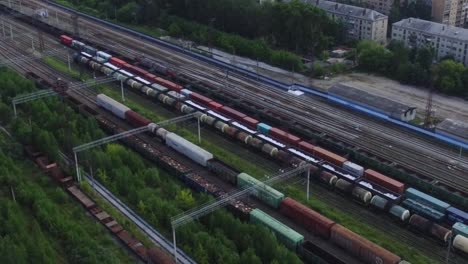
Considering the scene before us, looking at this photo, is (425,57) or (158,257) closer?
(158,257)

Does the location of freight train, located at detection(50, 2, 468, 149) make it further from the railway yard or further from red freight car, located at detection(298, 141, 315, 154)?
red freight car, located at detection(298, 141, 315, 154)

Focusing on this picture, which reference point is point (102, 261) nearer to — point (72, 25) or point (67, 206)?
point (67, 206)

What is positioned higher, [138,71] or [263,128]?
[138,71]

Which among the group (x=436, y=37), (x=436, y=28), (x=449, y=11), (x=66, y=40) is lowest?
(x=66, y=40)

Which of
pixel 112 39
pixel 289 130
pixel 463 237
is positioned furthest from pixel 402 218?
pixel 112 39

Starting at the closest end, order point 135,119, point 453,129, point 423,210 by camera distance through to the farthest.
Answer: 1. point 423,210
2. point 453,129
3. point 135,119

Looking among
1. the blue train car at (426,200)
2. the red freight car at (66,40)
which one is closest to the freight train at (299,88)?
the red freight car at (66,40)

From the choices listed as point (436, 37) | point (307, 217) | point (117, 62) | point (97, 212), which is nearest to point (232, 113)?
point (307, 217)

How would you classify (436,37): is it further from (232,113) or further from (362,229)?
(362,229)

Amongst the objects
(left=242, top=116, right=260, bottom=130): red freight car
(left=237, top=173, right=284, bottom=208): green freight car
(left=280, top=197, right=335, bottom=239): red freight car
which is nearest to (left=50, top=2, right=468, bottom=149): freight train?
(left=242, top=116, right=260, bottom=130): red freight car
